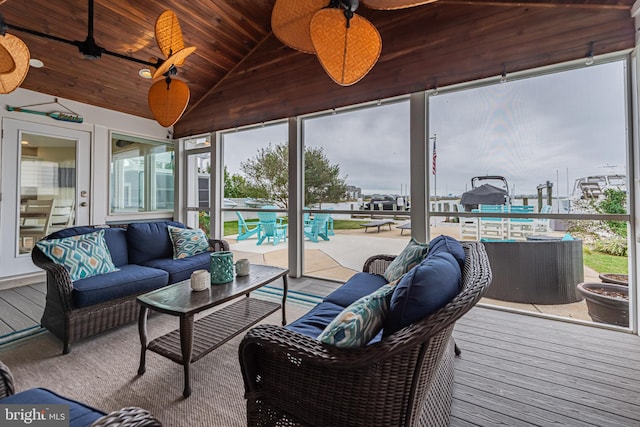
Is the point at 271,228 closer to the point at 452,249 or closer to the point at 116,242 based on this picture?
the point at 116,242

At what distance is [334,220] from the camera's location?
401cm

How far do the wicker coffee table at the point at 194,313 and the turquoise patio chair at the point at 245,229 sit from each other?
237 cm

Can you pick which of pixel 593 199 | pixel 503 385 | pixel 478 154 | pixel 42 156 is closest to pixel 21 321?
pixel 42 156

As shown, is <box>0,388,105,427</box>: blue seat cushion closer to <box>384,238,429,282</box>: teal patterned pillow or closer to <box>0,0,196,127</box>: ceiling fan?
<box>384,238,429,282</box>: teal patterned pillow

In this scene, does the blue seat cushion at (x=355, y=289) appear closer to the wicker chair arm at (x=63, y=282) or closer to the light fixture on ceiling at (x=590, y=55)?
the wicker chair arm at (x=63, y=282)

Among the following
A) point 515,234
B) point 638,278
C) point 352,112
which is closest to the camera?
point 638,278

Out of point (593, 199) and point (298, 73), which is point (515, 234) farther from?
point (298, 73)

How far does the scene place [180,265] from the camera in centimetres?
307

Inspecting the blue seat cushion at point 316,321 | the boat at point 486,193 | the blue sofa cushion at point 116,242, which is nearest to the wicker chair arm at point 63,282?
the blue sofa cushion at point 116,242

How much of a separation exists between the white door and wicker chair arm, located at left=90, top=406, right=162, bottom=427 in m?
4.67

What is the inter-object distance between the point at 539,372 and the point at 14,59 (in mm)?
4240

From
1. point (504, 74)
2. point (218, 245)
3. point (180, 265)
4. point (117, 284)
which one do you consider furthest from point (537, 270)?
point (117, 284)

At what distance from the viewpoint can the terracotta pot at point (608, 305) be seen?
8.18 ft

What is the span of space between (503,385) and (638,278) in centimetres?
181
